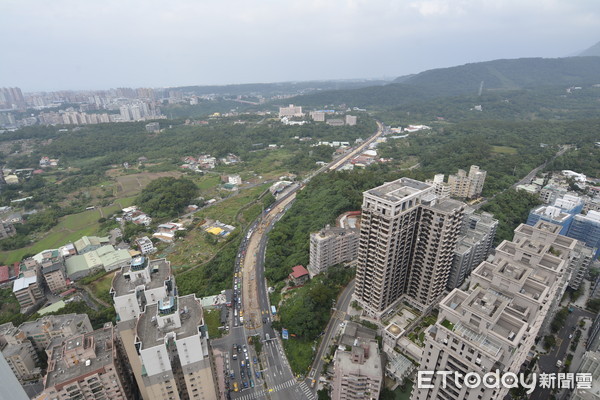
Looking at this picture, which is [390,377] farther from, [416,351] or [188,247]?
[188,247]

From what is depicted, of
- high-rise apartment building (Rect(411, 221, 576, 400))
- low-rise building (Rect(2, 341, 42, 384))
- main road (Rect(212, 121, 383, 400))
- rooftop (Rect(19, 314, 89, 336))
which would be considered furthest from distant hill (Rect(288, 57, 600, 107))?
low-rise building (Rect(2, 341, 42, 384))

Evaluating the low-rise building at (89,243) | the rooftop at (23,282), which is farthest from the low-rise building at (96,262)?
the rooftop at (23,282)

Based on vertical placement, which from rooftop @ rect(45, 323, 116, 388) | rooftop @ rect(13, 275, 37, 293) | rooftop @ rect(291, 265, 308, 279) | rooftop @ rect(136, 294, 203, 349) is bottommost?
rooftop @ rect(13, 275, 37, 293)

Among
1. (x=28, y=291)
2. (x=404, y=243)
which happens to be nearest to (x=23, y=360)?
(x=28, y=291)

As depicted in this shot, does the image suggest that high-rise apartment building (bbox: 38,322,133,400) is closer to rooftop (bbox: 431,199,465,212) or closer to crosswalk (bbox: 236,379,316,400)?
crosswalk (bbox: 236,379,316,400)

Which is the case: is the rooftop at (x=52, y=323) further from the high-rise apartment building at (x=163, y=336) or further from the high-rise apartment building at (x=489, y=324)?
the high-rise apartment building at (x=489, y=324)
